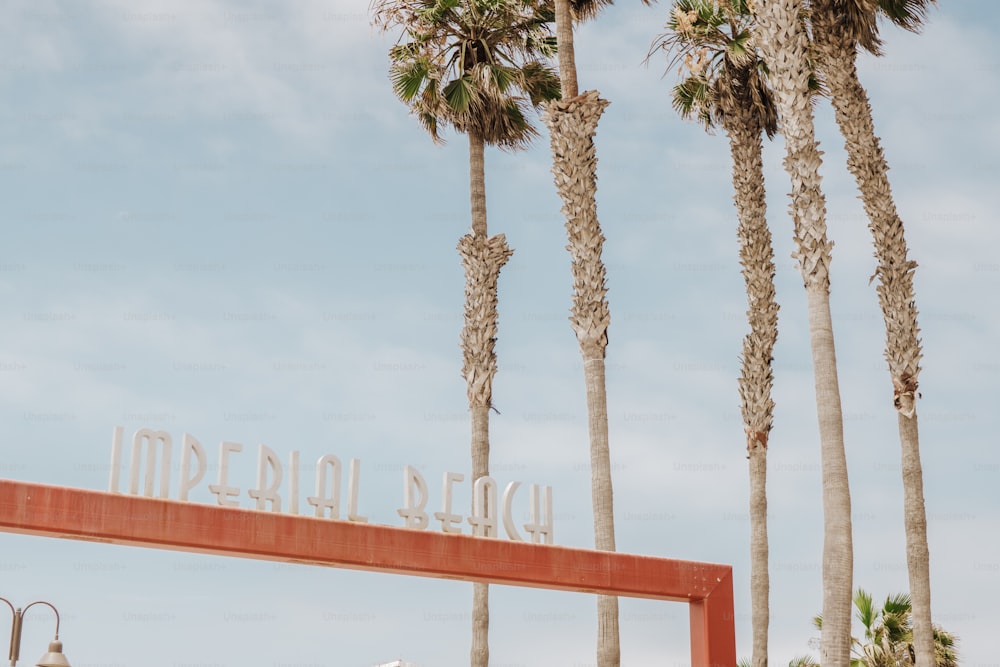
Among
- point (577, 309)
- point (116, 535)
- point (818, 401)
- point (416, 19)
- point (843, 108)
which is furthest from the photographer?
point (416, 19)

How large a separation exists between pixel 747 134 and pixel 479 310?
6959mm

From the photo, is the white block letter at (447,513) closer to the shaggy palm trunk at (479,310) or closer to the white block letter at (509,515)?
the white block letter at (509,515)

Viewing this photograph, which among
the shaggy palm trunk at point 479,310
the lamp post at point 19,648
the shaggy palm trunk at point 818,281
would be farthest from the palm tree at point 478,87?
the lamp post at point 19,648

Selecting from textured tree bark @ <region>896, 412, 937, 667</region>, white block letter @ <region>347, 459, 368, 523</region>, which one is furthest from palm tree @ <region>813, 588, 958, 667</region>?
white block letter @ <region>347, 459, 368, 523</region>

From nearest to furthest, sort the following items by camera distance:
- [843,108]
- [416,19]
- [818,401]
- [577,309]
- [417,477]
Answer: [417,477] < [818,401] < [577,309] < [843,108] < [416,19]

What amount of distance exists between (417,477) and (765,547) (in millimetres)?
11540

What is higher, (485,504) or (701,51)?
(701,51)

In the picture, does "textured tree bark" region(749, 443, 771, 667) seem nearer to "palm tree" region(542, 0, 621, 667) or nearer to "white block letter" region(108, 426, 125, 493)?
"palm tree" region(542, 0, 621, 667)

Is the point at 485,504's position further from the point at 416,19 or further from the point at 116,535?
the point at 416,19

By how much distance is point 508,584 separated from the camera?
16.3 m

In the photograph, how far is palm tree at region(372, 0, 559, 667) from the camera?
26.6m

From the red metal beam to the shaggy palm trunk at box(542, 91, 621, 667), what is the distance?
603cm

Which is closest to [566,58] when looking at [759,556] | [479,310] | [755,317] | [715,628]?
[479,310]

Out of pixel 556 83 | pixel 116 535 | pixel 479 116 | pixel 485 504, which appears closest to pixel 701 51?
pixel 556 83
